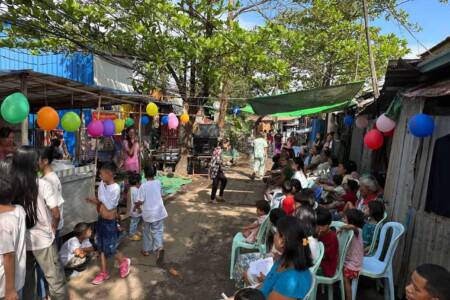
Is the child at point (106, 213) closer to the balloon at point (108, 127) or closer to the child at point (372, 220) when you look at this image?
the balloon at point (108, 127)

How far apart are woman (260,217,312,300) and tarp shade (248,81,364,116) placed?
445 cm

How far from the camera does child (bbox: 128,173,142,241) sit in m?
4.86

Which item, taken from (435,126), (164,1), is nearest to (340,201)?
(435,126)

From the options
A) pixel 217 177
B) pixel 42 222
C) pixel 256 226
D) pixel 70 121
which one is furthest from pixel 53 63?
pixel 256 226

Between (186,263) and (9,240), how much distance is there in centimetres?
312

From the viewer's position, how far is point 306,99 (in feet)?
22.3

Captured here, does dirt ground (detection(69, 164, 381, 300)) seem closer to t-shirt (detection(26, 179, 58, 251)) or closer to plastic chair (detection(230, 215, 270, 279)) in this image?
plastic chair (detection(230, 215, 270, 279))

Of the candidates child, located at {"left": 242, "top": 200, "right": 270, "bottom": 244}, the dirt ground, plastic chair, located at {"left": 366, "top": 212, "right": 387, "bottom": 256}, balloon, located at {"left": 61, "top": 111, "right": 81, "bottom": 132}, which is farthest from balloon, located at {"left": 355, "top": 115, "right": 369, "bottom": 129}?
balloon, located at {"left": 61, "top": 111, "right": 81, "bottom": 132}

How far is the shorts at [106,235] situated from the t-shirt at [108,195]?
8.9 inches

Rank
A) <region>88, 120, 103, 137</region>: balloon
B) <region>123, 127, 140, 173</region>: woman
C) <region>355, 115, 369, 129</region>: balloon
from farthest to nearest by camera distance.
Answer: <region>355, 115, 369, 129</region>: balloon
<region>123, 127, 140, 173</region>: woman
<region>88, 120, 103, 137</region>: balloon

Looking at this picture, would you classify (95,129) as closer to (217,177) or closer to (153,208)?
(153,208)

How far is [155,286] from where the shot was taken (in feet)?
14.0

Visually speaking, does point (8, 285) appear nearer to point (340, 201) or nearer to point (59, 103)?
point (340, 201)

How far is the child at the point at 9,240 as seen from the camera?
2189 mm
